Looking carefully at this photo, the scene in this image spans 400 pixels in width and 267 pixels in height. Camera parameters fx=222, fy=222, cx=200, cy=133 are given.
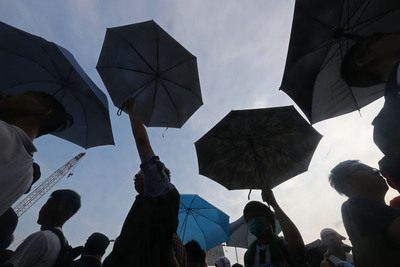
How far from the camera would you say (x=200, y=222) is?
8.05 metres

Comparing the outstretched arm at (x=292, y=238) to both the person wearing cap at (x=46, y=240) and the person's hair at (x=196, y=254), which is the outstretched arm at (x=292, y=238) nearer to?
the person's hair at (x=196, y=254)

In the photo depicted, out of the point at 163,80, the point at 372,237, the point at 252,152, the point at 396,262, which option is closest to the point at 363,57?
the point at 372,237

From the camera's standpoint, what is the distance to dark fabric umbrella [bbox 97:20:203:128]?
497 centimetres

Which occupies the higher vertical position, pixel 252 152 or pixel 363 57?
pixel 252 152

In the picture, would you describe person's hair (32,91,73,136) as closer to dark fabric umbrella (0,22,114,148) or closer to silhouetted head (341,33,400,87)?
dark fabric umbrella (0,22,114,148)

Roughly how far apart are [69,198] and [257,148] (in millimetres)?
3804

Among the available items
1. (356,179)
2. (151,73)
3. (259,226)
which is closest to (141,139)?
(259,226)

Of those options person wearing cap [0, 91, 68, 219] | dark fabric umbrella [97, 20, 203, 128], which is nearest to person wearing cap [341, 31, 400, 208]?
person wearing cap [0, 91, 68, 219]

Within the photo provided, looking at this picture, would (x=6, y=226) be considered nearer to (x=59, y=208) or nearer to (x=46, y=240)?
(x=46, y=240)

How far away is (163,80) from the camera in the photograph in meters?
5.45

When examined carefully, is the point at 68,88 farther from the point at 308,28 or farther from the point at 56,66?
the point at 308,28

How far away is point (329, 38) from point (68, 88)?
508 cm

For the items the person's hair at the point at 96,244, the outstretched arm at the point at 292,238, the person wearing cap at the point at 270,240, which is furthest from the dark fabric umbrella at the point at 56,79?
the outstretched arm at the point at 292,238

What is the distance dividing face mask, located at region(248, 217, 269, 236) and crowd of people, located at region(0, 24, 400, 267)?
0.26 metres
